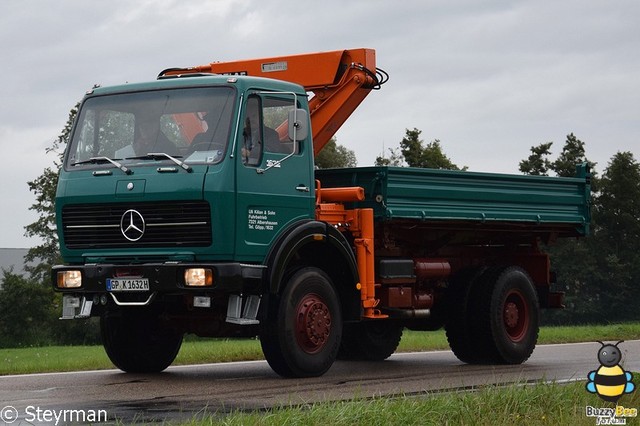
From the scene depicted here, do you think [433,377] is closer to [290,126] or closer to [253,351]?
[290,126]

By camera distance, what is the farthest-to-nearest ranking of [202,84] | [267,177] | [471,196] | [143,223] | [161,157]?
[471,196], [202,84], [267,177], [161,157], [143,223]

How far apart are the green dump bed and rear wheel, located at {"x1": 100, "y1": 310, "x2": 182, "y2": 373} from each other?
2.70 meters

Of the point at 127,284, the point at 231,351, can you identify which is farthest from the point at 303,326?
the point at 231,351

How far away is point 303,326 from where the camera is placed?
13.6 meters

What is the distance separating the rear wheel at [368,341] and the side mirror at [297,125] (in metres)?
4.46

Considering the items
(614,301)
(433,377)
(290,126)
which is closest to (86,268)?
(290,126)

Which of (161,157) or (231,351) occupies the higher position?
(161,157)

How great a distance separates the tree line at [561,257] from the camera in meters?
60.4

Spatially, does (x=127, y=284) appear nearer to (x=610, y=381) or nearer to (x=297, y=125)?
(x=297, y=125)

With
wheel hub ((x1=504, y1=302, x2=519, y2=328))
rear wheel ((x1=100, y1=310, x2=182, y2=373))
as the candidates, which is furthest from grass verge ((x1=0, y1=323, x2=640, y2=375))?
wheel hub ((x1=504, y1=302, x2=519, y2=328))

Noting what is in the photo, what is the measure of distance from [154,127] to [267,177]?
1.34 meters

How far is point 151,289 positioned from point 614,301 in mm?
66589

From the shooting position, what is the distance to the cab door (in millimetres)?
13102

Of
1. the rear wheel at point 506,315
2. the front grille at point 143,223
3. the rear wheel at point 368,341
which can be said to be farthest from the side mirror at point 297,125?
the rear wheel at point 368,341
